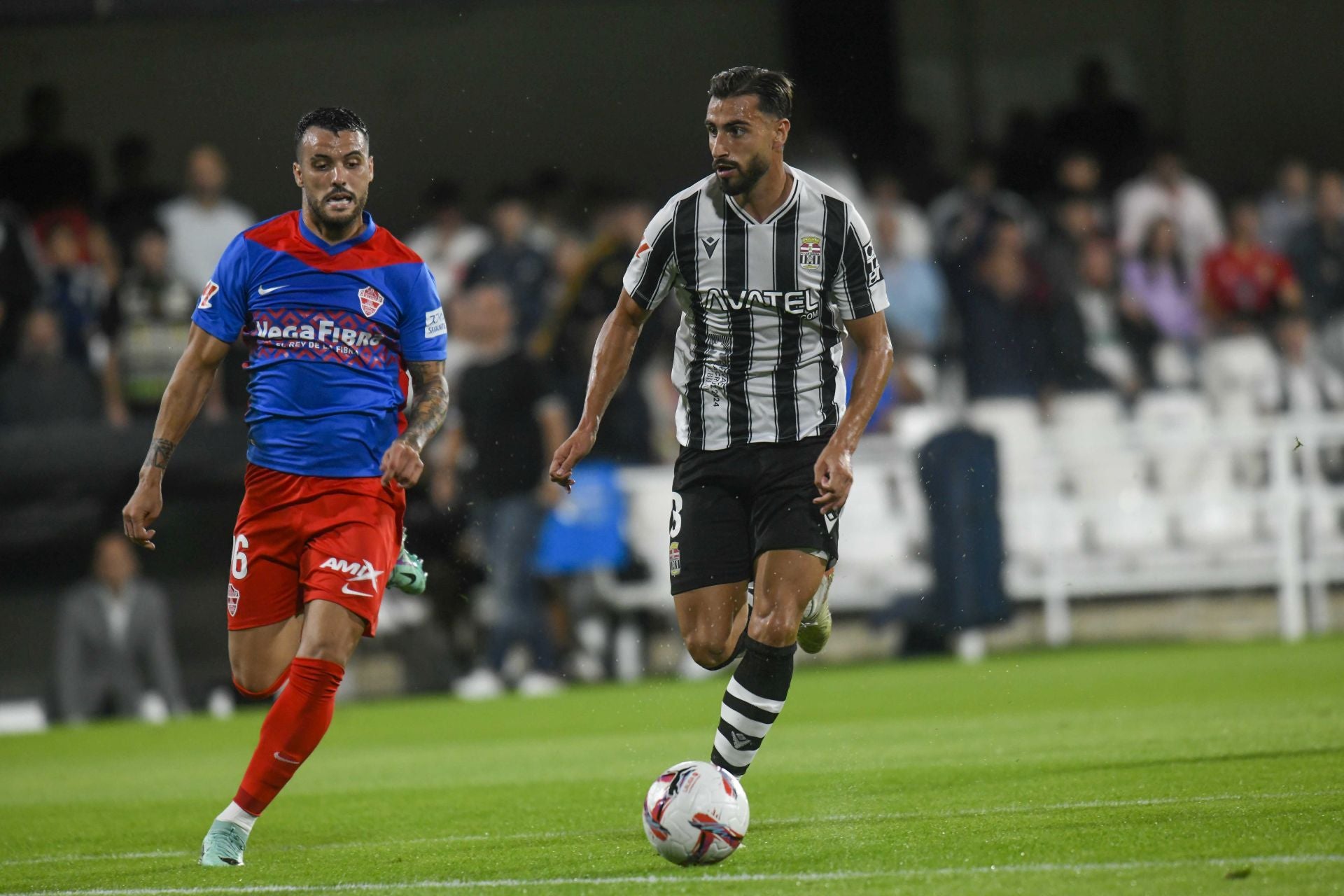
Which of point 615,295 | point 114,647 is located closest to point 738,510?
point 615,295

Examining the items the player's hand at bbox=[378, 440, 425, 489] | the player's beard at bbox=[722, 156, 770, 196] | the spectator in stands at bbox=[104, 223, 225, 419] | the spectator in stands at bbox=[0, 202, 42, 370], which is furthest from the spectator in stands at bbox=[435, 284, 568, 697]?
the player's beard at bbox=[722, 156, 770, 196]

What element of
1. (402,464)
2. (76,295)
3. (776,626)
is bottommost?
(776,626)

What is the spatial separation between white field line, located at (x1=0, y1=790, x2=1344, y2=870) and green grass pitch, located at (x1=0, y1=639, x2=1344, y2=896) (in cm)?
2

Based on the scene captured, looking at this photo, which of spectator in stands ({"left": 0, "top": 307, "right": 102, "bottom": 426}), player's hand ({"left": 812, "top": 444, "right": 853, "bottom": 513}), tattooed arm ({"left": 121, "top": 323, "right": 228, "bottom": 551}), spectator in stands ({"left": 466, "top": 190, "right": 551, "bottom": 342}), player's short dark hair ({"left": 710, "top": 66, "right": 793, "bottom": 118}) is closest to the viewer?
player's hand ({"left": 812, "top": 444, "right": 853, "bottom": 513})

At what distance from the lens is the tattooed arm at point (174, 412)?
6176 millimetres

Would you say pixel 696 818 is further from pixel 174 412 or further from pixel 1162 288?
pixel 1162 288

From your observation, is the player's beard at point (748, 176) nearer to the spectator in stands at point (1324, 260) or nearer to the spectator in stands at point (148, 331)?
the spectator in stands at point (148, 331)

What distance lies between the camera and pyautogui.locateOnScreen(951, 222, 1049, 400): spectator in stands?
14758 millimetres

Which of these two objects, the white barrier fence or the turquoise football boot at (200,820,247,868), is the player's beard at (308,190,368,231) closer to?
the turquoise football boot at (200,820,247,868)

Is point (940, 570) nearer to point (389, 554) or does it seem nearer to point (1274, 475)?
point (1274, 475)

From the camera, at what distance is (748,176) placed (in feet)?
20.1

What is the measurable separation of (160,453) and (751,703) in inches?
81.9

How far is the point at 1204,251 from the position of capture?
16031 millimetres

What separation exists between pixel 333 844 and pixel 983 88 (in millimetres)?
14383
